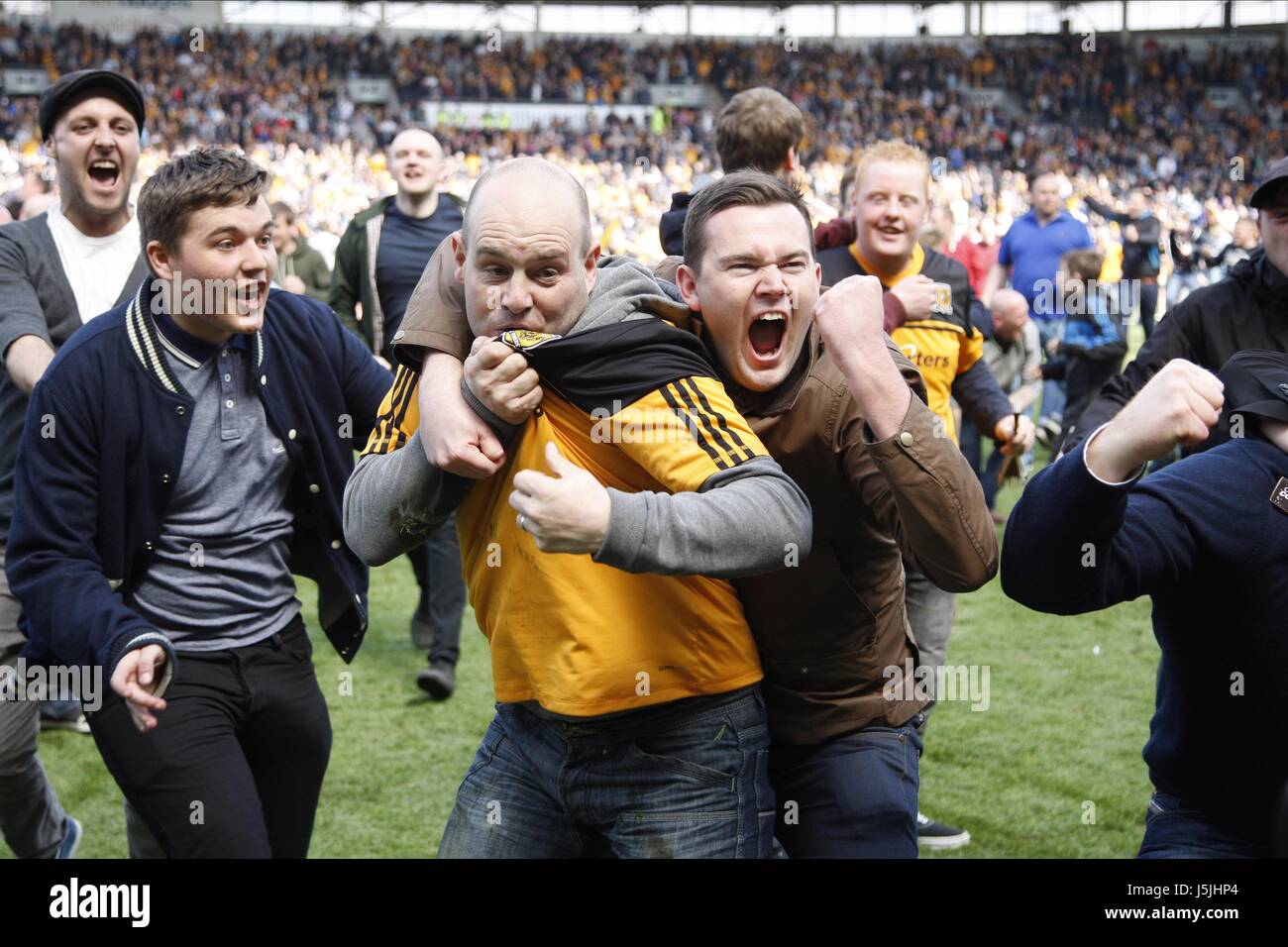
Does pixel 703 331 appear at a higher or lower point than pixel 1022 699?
higher

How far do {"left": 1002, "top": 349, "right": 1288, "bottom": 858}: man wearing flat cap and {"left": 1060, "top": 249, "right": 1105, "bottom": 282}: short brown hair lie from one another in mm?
7847

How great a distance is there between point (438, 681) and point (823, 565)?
4140 mm

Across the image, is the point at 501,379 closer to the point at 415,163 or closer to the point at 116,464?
the point at 116,464

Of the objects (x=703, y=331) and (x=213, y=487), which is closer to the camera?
(x=703, y=331)

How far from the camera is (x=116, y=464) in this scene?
3.04 metres

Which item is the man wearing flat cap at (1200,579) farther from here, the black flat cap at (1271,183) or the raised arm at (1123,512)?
the black flat cap at (1271,183)

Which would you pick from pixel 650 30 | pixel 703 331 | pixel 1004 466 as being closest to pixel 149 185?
pixel 703 331

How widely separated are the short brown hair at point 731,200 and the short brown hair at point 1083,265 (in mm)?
8147

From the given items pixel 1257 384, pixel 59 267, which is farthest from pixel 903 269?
pixel 59 267

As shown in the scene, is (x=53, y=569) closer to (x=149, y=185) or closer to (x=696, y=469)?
(x=149, y=185)

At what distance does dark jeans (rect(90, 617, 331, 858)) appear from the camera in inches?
115

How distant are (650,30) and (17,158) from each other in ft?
99.0

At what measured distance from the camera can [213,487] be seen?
320 cm

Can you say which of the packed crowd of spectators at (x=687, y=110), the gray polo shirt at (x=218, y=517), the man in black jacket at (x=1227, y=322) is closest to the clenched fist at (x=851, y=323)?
the gray polo shirt at (x=218, y=517)
